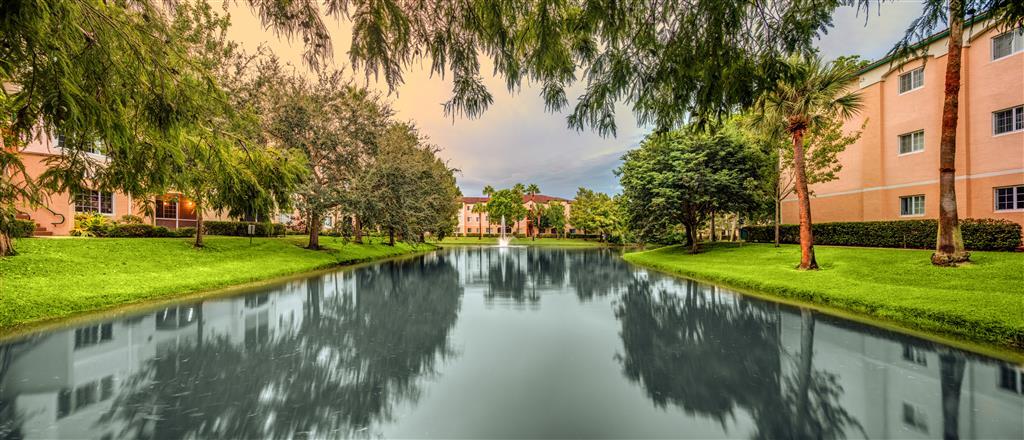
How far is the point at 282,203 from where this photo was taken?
6.31 metres

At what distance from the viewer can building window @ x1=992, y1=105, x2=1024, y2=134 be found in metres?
14.5

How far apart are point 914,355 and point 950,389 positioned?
150 centimetres

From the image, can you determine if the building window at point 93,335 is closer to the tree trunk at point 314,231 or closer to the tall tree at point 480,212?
the tree trunk at point 314,231

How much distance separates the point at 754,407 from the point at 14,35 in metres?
7.93

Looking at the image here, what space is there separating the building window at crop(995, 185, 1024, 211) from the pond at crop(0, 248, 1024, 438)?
14.8 meters

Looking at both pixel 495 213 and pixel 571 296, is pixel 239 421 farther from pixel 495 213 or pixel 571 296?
pixel 495 213

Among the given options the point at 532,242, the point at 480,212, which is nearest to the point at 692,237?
the point at 532,242

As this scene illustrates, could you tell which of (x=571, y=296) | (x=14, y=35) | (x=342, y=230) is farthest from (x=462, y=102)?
(x=342, y=230)

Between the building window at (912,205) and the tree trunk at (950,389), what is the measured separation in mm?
18235

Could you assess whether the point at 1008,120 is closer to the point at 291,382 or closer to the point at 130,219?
the point at 291,382

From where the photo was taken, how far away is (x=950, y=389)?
4.36 metres

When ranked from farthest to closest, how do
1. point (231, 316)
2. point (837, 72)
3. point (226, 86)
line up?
point (226, 86) < point (837, 72) < point (231, 316)

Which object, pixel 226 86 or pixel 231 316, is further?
pixel 226 86

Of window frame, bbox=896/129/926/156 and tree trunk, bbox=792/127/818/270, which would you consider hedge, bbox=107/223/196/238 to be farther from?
window frame, bbox=896/129/926/156
